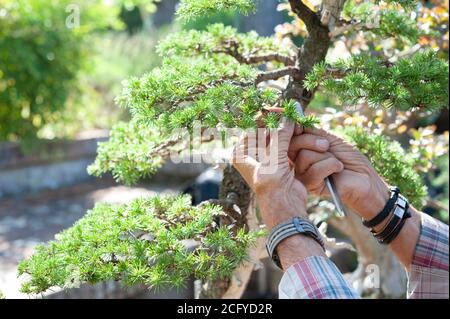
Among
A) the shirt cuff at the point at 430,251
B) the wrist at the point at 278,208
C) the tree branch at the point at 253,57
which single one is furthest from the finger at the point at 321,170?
the tree branch at the point at 253,57

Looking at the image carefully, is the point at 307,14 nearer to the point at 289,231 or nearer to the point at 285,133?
the point at 285,133

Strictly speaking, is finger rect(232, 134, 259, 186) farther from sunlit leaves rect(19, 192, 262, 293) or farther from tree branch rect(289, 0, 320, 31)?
tree branch rect(289, 0, 320, 31)

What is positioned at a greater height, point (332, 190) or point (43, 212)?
point (332, 190)

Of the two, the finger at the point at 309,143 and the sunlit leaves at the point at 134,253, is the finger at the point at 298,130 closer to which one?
the finger at the point at 309,143

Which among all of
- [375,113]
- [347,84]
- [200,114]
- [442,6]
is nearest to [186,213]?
[200,114]

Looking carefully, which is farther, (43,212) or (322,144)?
(43,212)

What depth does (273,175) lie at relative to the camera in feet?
4.66

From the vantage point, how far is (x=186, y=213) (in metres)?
1.47

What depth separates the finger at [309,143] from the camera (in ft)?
4.96

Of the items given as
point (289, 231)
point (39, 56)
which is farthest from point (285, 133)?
point (39, 56)

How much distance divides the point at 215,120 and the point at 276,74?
42cm

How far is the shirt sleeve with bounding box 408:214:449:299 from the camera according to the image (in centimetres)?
166

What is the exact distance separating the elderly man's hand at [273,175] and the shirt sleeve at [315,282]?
116 millimetres

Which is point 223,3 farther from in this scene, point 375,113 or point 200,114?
point 375,113
